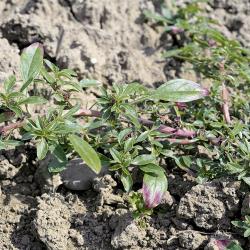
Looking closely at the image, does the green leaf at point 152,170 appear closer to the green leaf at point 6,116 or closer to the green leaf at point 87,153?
the green leaf at point 87,153

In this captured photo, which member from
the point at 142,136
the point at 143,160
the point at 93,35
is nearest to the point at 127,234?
the point at 143,160

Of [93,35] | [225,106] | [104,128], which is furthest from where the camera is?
[93,35]

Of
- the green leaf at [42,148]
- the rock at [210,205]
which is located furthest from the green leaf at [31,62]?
the rock at [210,205]

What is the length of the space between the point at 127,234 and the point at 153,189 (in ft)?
0.75

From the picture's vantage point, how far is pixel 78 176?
101 inches

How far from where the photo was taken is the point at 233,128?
2.56m

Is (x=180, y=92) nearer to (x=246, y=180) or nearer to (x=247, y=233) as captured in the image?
(x=246, y=180)

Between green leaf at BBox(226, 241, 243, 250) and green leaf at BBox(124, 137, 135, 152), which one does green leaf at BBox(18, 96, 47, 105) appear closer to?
green leaf at BBox(124, 137, 135, 152)

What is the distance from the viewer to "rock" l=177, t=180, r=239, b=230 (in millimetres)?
2266

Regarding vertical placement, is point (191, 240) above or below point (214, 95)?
below

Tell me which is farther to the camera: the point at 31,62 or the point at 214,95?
the point at 214,95

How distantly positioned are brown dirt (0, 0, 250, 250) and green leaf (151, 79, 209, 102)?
41 cm

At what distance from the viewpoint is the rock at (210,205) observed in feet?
7.43

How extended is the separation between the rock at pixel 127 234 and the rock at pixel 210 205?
0.21 meters
